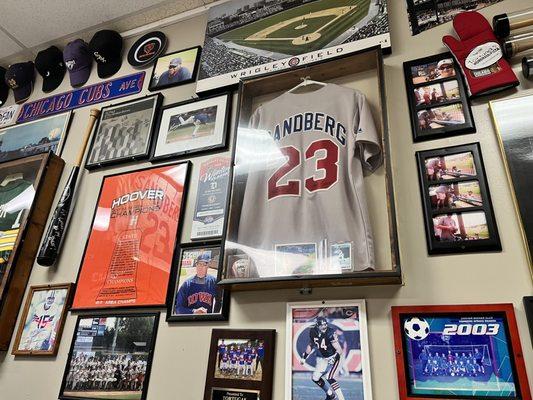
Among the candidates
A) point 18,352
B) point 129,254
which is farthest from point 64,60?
point 18,352

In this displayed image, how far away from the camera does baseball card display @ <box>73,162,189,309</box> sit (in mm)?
1515

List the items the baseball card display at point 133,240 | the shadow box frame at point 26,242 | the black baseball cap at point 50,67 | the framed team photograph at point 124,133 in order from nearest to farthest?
the baseball card display at point 133,240
the shadow box frame at point 26,242
the framed team photograph at point 124,133
the black baseball cap at point 50,67

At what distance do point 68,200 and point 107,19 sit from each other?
1.25 metres

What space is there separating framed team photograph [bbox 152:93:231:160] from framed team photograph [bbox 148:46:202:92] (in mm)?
187

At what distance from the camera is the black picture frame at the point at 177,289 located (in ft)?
4.31

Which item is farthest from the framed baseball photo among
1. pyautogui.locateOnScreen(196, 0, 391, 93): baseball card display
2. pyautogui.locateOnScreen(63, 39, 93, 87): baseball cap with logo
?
pyautogui.locateOnScreen(63, 39, 93, 87): baseball cap with logo

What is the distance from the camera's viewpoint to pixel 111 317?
1502 millimetres

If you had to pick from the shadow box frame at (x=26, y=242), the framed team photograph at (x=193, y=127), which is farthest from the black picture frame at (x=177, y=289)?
the shadow box frame at (x=26, y=242)

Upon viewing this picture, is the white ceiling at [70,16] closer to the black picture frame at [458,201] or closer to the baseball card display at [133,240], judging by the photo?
the baseball card display at [133,240]

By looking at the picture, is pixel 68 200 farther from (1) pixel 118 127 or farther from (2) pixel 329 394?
(2) pixel 329 394

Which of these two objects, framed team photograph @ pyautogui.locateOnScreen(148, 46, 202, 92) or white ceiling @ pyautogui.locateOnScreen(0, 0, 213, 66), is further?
white ceiling @ pyautogui.locateOnScreen(0, 0, 213, 66)

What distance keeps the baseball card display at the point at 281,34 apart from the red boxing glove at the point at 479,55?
26cm

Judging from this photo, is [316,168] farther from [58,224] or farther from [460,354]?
[58,224]

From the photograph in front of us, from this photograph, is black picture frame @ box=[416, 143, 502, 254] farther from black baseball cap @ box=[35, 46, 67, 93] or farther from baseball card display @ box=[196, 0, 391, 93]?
black baseball cap @ box=[35, 46, 67, 93]
